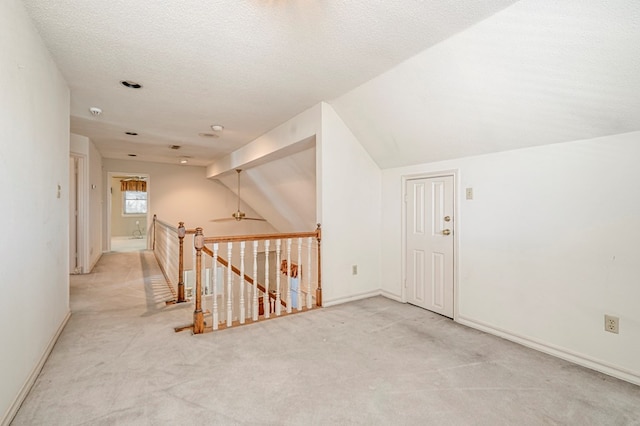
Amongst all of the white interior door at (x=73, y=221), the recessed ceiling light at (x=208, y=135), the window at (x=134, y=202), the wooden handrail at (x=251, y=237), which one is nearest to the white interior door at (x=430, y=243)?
the wooden handrail at (x=251, y=237)

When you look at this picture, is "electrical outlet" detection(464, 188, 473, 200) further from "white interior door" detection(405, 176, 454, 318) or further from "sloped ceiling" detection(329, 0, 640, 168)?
"sloped ceiling" detection(329, 0, 640, 168)

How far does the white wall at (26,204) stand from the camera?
160 cm

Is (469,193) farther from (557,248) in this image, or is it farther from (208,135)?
(208,135)

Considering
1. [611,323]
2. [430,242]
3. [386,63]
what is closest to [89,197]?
[386,63]

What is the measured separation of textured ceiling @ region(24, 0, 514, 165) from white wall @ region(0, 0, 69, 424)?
0.33m

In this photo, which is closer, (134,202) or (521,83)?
(521,83)

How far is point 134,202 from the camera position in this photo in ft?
38.3

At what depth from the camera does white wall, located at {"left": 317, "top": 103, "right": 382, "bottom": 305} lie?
11.7ft

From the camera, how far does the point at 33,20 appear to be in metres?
2.02

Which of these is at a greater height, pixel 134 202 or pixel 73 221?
pixel 134 202

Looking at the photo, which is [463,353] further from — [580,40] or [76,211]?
[76,211]

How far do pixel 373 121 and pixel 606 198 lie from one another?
7.09ft

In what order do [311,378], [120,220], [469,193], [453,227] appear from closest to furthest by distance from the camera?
[311,378], [469,193], [453,227], [120,220]

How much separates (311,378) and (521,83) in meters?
2.62
